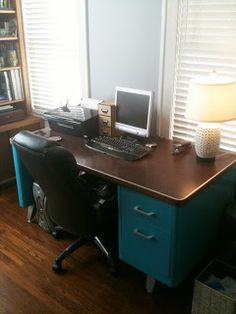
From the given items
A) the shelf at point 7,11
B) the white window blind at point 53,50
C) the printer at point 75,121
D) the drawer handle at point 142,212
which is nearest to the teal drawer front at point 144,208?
the drawer handle at point 142,212

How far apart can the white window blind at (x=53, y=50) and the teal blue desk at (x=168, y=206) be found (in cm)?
108

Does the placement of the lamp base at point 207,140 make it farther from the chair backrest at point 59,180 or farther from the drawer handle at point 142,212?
the chair backrest at point 59,180

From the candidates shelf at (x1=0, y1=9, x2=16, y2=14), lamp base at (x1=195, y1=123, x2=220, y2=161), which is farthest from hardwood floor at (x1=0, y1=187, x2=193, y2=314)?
shelf at (x1=0, y1=9, x2=16, y2=14)

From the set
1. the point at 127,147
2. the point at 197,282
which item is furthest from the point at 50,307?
the point at 127,147

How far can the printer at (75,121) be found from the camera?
248 cm

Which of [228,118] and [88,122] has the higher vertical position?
[228,118]

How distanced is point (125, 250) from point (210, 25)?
145 centimetres

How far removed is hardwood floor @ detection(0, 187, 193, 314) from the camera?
76.6 inches

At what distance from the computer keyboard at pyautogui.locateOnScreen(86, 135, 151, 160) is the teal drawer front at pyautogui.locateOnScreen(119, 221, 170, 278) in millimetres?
439

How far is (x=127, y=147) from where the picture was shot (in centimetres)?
225

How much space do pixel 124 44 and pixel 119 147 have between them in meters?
0.79

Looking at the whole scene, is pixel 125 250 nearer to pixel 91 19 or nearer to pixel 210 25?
pixel 210 25

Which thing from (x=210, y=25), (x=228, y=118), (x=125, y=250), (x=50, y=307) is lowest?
(x=50, y=307)

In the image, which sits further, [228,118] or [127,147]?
[127,147]
